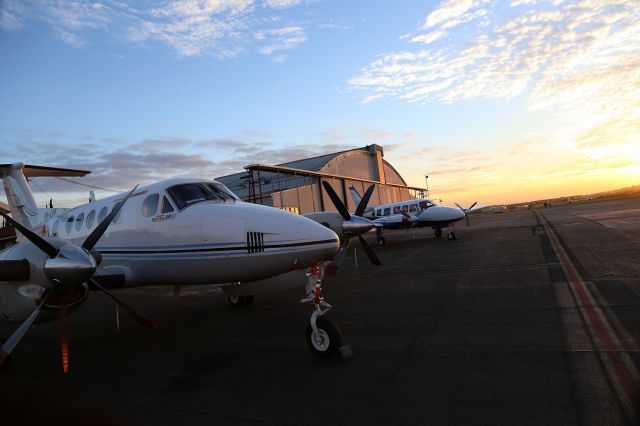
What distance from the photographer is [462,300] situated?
9.67 meters

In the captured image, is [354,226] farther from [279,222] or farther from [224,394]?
[224,394]

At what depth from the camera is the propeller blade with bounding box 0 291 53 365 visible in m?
5.86

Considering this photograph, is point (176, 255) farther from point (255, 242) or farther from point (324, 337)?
point (324, 337)

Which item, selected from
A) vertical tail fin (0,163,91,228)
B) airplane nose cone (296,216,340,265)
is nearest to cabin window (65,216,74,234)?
vertical tail fin (0,163,91,228)

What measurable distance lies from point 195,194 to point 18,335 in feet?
12.8

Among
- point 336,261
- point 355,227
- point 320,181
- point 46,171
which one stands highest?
point 320,181

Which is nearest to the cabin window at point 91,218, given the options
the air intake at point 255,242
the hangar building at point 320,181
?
the air intake at point 255,242

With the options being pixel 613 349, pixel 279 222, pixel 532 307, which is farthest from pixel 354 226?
pixel 613 349

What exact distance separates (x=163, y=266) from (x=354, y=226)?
4156 millimetres

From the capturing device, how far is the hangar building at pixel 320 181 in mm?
35969

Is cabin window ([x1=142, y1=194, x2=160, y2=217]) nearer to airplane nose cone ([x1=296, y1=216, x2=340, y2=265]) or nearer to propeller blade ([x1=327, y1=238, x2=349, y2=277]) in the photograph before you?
airplane nose cone ([x1=296, y1=216, x2=340, y2=265])

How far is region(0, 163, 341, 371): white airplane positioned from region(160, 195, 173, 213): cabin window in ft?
0.07

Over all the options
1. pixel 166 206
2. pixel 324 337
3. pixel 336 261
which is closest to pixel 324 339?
pixel 324 337

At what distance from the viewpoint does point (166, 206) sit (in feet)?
28.5
